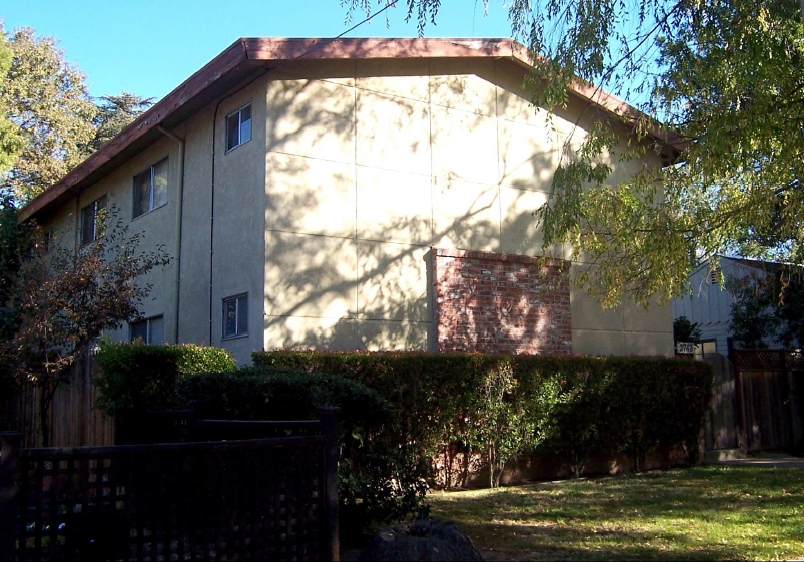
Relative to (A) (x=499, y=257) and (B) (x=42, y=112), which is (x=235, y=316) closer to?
(A) (x=499, y=257)

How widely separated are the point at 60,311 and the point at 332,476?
8.12 metres

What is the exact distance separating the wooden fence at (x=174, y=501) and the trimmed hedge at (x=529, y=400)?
434cm

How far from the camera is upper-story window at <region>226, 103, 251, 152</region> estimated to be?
13.0 metres

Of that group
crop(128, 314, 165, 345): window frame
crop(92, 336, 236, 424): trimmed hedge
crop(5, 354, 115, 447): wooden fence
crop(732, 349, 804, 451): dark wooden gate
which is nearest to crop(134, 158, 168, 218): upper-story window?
crop(128, 314, 165, 345): window frame

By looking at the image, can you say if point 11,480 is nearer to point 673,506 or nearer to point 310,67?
point 673,506

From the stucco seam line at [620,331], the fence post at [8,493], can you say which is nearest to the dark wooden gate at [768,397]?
the stucco seam line at [620,331]

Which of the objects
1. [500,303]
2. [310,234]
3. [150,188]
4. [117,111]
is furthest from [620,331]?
[117,111]

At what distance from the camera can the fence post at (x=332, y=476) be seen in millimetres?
6086

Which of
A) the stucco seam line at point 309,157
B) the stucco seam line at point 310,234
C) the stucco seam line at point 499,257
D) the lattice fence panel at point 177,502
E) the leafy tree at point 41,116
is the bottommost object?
the lattice fence panel at point 177,502

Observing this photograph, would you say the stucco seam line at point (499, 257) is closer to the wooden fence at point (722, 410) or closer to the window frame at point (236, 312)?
the window frame at point (236, 312)

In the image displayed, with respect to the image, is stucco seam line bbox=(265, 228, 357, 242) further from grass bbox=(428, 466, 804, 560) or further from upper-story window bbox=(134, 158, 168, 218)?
upper-story window bbox=(134, 158, 168, 218)

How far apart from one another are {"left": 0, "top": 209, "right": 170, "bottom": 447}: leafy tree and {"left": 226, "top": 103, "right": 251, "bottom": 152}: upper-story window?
96.1 inches

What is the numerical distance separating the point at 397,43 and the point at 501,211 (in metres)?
3.41

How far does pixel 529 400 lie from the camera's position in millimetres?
12438
